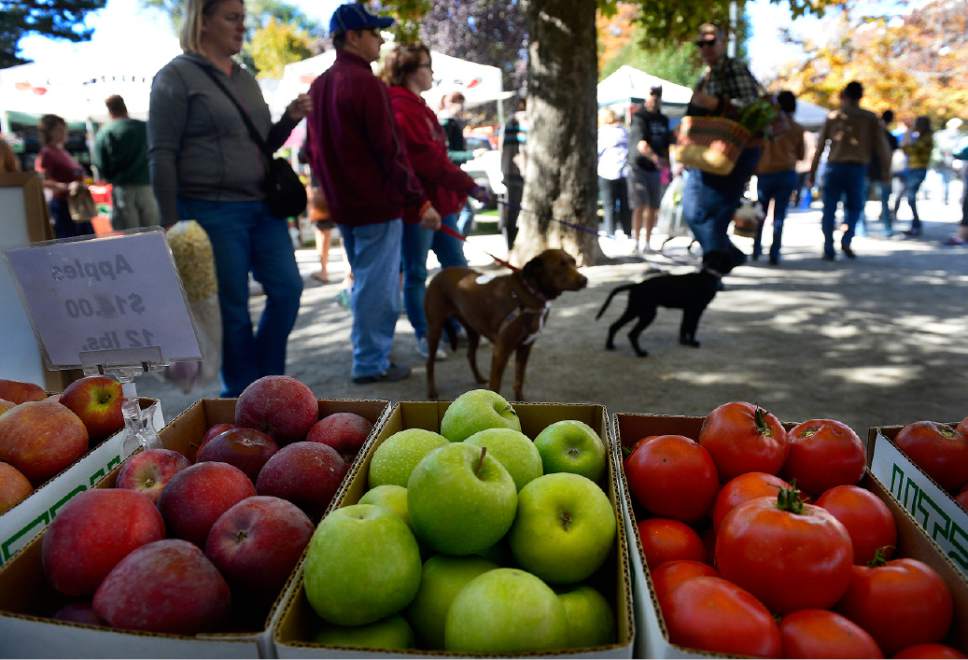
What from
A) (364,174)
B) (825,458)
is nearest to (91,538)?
(825,458)

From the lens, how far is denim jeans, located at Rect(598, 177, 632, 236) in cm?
1080

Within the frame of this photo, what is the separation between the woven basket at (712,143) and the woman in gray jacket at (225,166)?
3.80 m

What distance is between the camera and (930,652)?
1.07 meters

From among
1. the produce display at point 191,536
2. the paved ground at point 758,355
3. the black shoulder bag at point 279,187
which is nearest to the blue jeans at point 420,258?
the paved ground at point 758,355

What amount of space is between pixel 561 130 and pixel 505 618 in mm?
7392

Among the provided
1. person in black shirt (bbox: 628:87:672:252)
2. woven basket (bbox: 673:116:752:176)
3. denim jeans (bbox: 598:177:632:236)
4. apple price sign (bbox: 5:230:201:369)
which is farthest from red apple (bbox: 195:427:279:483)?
denim jeans (bbox: 598:177:632:236)

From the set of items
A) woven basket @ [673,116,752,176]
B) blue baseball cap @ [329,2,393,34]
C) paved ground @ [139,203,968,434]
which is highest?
blue baseball cap @ [329,2,393,34]

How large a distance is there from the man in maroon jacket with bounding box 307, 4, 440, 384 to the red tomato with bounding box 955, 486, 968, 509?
10.7 feet

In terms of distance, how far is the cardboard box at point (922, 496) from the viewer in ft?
4.59

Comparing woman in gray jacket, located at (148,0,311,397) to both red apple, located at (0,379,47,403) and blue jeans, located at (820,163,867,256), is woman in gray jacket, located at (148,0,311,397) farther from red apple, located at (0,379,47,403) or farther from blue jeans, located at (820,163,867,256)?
blue jeans, located at (820,163,867,256)

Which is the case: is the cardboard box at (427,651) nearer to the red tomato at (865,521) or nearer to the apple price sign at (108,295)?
the red tomato at (865,521)

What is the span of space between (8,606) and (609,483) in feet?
4.00

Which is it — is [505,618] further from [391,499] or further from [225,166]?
[225,166]

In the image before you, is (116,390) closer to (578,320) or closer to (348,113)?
(348,113)
